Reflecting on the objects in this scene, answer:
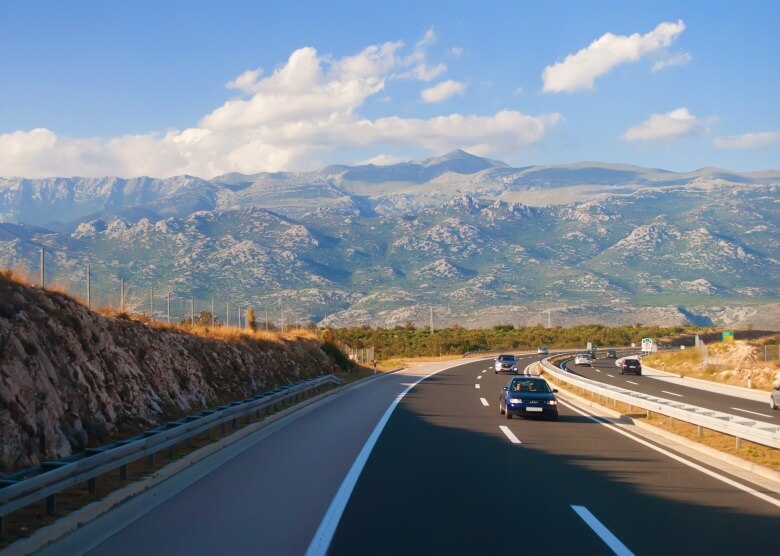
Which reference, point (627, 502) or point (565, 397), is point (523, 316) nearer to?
point (565, 397)

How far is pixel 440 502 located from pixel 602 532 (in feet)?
7.40

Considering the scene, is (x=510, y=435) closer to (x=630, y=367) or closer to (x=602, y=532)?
(x=602, y=532)

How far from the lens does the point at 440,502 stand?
10.2 metres

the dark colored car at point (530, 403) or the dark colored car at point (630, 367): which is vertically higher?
the dark colored car at point (530, 403)

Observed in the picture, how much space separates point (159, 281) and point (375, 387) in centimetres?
11145

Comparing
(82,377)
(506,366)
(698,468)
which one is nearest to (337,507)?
(698,468)

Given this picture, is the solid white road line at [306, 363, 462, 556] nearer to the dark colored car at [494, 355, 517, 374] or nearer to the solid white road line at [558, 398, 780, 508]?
the solid white road line at [558, 398, 780, 508]

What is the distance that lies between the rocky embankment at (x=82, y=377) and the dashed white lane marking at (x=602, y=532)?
759 cm

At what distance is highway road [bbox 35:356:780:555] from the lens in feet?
26.7

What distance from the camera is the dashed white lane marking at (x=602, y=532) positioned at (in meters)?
7.86

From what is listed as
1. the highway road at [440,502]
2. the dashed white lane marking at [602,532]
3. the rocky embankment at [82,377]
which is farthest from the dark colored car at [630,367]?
the dashed white lane marking at [602,532]

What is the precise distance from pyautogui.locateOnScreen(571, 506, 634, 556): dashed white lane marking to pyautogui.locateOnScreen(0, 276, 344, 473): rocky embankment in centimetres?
759

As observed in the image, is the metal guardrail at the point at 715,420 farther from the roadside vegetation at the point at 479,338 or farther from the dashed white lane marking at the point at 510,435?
the roadside vegetation at the point at 479,338

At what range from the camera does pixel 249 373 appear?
28.0m
